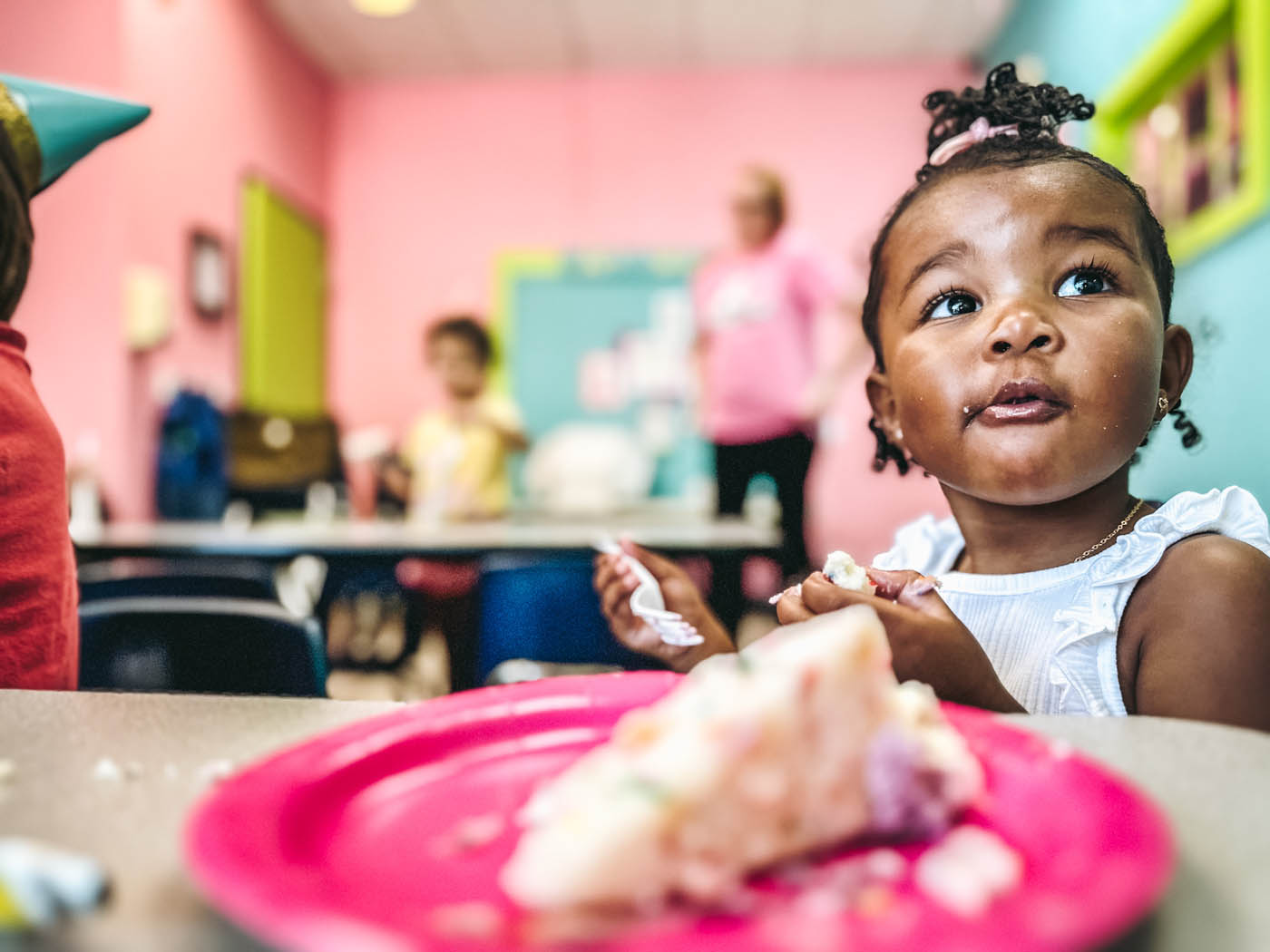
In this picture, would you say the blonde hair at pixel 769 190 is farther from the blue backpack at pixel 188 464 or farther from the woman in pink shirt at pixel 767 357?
the blue backpack at pixel 188 464

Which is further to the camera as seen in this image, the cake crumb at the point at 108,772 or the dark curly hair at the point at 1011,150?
the dark curly hair at the point at 1011,150

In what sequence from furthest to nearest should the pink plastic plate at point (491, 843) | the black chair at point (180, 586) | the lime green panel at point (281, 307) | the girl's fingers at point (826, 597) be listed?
the lime green panel at point (281, 307) < the black chair at point (180, 586) < the girl's fingers at point (826, 597) < the pink plastic plate at point (491, 843)

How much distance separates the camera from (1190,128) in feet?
6.50

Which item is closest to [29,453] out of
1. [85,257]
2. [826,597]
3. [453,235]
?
[826,597]

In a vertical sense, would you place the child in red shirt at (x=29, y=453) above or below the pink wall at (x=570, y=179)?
below

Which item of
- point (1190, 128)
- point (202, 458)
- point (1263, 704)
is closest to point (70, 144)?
point (1263, 704)

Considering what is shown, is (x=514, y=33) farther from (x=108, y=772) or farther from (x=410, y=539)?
(x=108, y=772)

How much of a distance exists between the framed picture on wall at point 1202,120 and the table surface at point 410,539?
1.12 meters

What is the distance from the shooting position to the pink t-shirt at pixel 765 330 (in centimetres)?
331

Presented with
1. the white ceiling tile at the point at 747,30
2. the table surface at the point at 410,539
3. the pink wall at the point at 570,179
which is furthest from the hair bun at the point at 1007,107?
the pink wall at the point at 570,179

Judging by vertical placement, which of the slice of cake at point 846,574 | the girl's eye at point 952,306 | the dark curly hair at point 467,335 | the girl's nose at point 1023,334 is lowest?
the slice of cake at point 846,574

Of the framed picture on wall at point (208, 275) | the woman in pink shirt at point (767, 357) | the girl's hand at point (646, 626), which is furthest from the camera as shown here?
the framed picture on wall at point (208, 275)

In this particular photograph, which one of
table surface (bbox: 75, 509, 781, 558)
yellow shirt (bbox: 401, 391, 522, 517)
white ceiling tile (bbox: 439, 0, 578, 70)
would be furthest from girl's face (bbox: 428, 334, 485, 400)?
white ceiling tile (bbox: 439, 0, 578, 70)

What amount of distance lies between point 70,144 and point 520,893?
91 cm
